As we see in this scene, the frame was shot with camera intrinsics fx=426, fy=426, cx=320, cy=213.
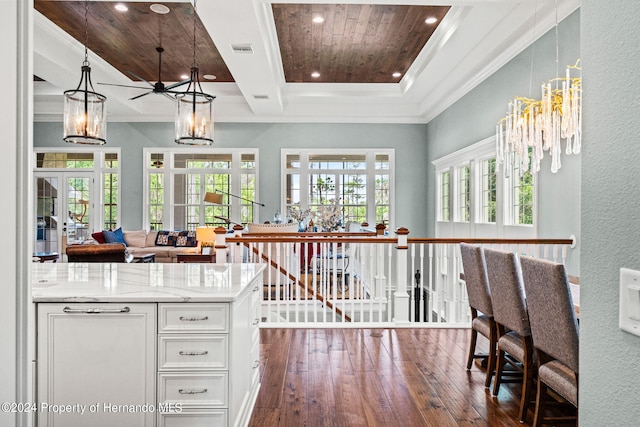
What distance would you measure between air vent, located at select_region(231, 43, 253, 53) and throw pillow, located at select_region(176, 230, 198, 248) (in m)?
4.27

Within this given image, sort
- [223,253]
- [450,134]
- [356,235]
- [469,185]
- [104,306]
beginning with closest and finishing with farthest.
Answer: [104,306] → [223,253] → [356,235] → [469,185] → [450,134]

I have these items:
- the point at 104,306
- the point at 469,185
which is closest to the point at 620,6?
the point at 104,306

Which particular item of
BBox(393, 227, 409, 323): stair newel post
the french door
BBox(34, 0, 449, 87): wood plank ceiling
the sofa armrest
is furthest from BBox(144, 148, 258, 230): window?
BBox(393, 227, 409, 323): stair newel post

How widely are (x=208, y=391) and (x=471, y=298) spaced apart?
2.02 meters

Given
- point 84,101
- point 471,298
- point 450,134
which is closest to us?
point 84,101

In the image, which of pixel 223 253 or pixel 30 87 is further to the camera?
pixel 223 253

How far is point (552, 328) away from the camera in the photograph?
2.04 meters

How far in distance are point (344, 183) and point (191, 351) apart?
7.00 m

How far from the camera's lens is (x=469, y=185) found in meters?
6.46

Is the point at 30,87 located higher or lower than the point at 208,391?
higher

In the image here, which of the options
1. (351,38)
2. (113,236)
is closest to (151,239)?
(113,236)

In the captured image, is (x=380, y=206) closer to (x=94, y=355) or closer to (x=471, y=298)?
(x=471, y=298)

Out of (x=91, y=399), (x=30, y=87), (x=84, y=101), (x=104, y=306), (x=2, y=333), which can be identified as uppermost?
(x=84, y=101)

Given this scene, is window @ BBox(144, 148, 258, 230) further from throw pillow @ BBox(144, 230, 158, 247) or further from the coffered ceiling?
the coffered ceiling
